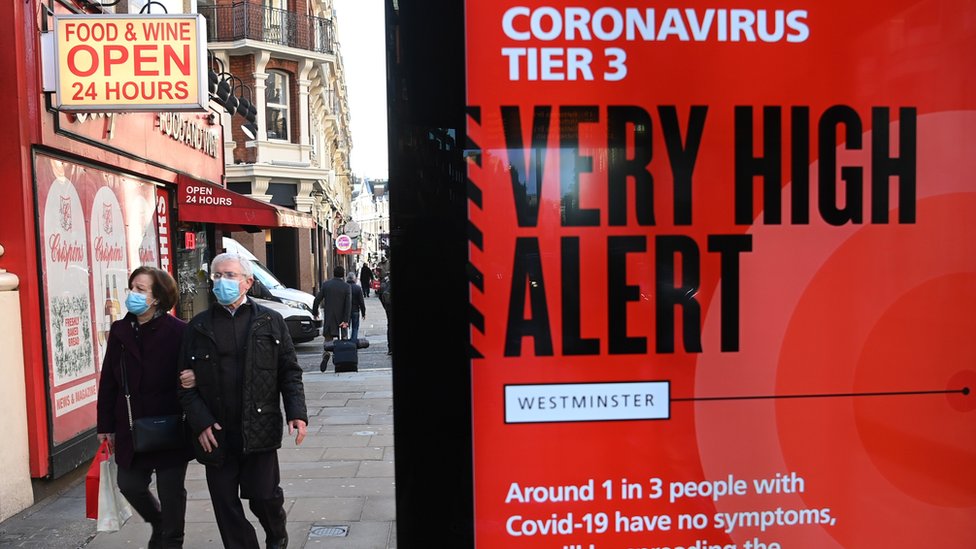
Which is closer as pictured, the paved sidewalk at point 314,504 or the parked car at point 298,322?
the paved sidewalk at point 314,504

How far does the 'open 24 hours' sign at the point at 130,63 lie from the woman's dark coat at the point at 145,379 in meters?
2.91

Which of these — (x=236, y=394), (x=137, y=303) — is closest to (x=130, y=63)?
(x=137, y=303)

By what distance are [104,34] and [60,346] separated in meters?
2.75

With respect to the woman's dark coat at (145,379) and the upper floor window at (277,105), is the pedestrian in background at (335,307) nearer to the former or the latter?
the woman's dark coat at (145,379)

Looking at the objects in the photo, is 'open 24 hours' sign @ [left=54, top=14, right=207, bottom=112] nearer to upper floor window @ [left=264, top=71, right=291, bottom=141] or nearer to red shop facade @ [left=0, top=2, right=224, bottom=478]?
red shop facade @ [left=0, top=2, right=224, bottom=478]

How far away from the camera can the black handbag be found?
13.4 feet

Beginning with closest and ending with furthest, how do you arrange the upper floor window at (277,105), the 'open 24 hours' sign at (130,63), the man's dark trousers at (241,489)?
the man's dark trousers at (241,489), the 'open 24 hours' sign at (130,63), the upper floor window at (277,105)

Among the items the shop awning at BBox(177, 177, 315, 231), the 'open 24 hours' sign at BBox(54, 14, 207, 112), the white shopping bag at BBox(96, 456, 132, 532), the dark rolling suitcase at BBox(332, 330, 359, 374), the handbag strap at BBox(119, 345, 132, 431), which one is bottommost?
the dark rolling suitcase at BBox(332, 330, 359, 374)

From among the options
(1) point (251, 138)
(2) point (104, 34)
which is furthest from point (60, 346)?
(1) point (251, 138)

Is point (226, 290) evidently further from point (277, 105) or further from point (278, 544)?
point (277, 105)

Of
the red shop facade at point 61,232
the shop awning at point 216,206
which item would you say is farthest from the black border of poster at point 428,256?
the shop awning at point 216,206

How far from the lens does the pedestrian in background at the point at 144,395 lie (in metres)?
4.19

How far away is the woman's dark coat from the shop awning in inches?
250

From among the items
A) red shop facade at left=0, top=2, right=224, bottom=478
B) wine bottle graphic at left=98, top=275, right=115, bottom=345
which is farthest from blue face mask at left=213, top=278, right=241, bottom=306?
wine bottle graphic at left=98, top=275, right=115, bottom=345
